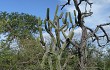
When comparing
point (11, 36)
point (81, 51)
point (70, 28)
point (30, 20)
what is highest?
point (30, 20)

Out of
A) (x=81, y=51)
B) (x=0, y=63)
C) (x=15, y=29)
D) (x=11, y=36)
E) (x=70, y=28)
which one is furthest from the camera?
(x=15, y=29)

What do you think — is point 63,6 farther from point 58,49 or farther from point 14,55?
point 14,55

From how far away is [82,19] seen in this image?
744 cm

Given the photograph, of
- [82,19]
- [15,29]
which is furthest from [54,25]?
[15,29]

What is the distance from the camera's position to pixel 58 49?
26.9ft

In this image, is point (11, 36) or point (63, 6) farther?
point (11, 36)

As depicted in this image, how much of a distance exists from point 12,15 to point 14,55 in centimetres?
1265

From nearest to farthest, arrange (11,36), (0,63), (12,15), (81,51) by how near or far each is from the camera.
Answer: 1. (81,51)
2. (0,63)
3. (11,36)
4. (12,15)

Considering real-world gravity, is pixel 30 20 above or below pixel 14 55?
above

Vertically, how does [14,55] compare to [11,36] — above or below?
below

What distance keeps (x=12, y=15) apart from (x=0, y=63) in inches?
527

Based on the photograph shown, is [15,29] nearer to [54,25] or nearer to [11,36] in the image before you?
[11,36]

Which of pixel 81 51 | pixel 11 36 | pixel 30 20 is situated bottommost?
pixel 81 51

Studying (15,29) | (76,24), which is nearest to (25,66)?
(15,29)
